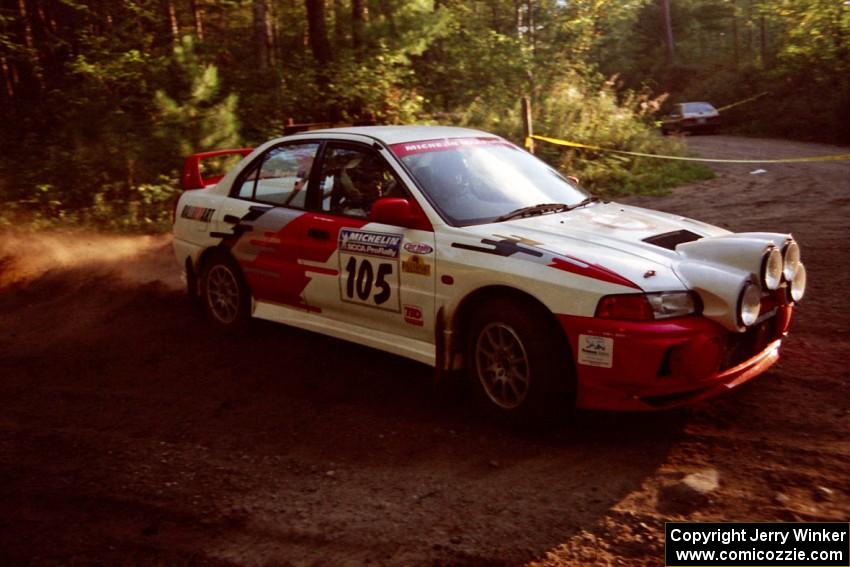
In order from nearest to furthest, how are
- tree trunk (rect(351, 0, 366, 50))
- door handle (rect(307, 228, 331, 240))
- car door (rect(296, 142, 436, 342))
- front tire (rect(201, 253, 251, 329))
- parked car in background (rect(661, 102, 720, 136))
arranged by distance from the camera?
car door (rect(296, 142, 436, 342)) → door handle (rect(307, 228, 331, 240)) → front tire (rect(201, 253, 251, 329)) → tree trunk (rect(351, 0, 366, 50)) → parked car in background (rect(661, 102, 720, 136))

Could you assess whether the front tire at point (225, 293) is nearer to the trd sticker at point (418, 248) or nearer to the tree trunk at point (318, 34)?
the trd sticker at point (418, 248)

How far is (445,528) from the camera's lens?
11.4ft

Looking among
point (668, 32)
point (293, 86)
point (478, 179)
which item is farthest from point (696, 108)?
point (478, 179)

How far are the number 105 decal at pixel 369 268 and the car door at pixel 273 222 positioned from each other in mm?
452

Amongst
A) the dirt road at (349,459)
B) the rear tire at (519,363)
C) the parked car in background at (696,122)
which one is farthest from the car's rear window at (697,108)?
the rear tire at (519,363)

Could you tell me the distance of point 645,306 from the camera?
4043mm

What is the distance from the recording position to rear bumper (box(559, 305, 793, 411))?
13.1 feet

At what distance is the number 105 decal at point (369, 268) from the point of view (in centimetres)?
511

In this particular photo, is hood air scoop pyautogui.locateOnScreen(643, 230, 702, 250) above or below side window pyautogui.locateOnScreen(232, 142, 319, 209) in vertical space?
below

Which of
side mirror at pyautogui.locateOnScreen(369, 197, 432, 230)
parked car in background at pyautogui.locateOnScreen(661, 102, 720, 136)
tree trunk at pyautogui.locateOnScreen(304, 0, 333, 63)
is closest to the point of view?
side mirror at pyautogui.locateOnScreen(369, 197, 432, 230)

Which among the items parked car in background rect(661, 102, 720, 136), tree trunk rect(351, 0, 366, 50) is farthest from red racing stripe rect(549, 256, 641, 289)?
parked car in background rect(661, 102, 720, 136)

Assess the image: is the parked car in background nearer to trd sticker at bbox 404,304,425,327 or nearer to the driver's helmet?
the driver's helmet

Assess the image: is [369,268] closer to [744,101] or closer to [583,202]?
[583,202]

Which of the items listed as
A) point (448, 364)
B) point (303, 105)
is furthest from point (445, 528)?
point (303, 105)
